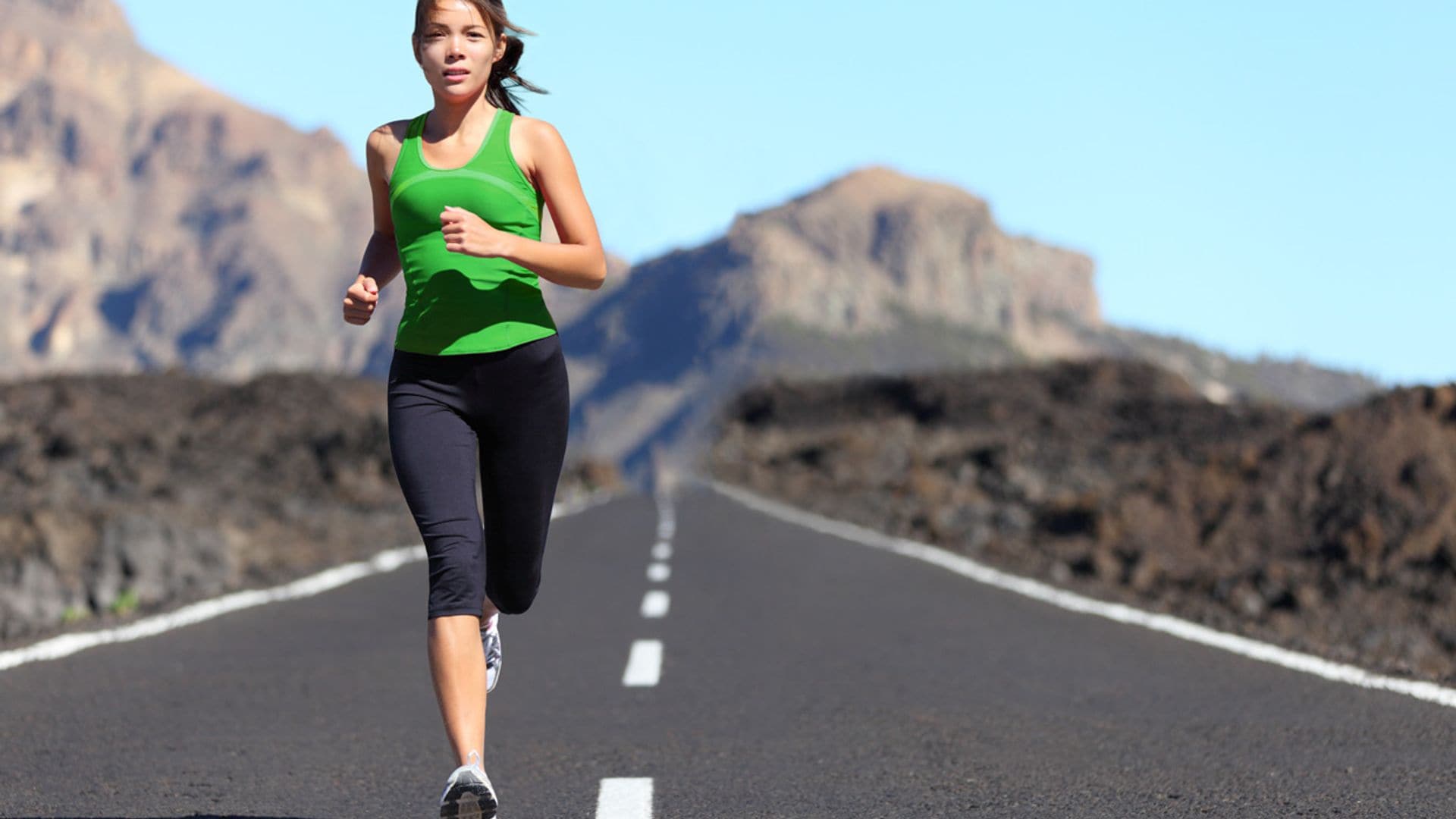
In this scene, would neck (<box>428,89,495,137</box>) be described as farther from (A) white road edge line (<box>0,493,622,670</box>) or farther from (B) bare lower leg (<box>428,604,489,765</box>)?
(A) white road edge line (<box>0,493,622,670</box>)

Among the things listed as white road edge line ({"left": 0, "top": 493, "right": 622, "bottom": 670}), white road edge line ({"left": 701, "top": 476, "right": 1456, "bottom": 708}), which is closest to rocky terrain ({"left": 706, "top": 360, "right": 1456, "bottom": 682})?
white road edge line ({"left": 701, "top": 476, "right": 1456, "bottom": 708})

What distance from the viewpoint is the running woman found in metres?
3.82

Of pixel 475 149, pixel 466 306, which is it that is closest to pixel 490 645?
pixel 466 306

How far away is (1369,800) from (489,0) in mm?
3295

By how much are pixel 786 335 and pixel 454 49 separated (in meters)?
93.7

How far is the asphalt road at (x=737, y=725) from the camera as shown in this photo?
15.5 ft

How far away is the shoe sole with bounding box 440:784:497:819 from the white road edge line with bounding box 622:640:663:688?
3.66m

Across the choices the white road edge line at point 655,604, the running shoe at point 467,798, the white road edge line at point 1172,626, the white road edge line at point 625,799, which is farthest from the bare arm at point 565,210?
the white road edge line at point 655,604

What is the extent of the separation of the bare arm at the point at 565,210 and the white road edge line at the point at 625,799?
5.14 feet

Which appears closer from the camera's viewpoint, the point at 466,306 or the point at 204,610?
the point at 466,306

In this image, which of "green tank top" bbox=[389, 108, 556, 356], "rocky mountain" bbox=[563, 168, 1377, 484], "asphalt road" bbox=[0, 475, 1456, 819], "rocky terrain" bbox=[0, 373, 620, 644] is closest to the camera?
"green tank top" bbox=[389, 108, 556, 356]

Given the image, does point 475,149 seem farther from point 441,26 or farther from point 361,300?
point 361,300

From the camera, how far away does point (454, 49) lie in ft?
12.6

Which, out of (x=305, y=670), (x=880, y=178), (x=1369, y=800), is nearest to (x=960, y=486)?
(x=880, y=178)
